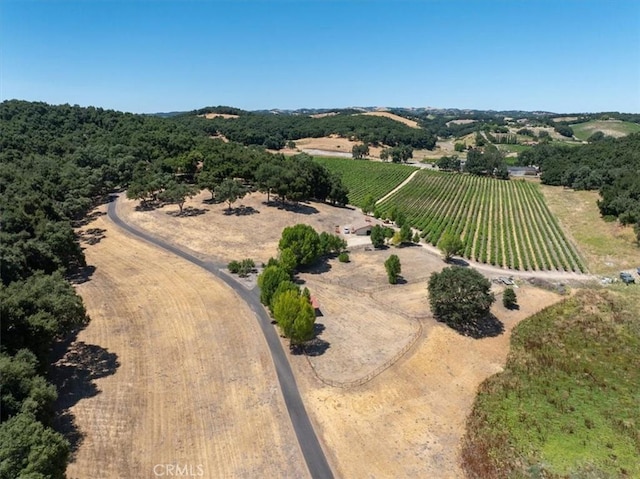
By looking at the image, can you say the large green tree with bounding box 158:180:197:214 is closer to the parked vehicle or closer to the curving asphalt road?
the curving asphalt road

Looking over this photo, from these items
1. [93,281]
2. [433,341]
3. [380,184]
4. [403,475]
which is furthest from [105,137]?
[403,475]

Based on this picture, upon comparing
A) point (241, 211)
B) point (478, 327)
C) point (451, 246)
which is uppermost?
point (241, 211)

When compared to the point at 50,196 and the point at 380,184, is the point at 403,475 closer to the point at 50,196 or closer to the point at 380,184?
the point at 50,196

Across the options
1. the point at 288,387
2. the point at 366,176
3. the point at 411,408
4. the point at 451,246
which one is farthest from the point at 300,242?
the point at 366,176

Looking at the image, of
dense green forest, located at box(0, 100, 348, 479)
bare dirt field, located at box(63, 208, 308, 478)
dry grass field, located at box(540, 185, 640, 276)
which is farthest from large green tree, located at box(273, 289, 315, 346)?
dry grass field, located at box(540, 185, 640, 276)

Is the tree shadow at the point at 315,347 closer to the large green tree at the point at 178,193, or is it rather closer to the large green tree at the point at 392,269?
the large green tree at the point at 392,269

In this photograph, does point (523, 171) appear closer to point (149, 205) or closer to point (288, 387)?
point (149, 205)
